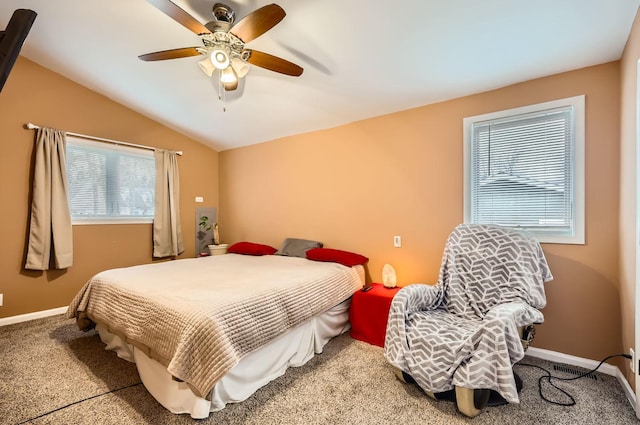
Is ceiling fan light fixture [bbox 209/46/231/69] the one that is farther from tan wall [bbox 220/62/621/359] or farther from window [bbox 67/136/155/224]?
window [bbox 67/136/155/224]

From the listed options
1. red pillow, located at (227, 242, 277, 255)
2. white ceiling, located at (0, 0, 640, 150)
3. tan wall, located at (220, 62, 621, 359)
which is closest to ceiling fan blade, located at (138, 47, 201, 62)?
white ceiling, located at (0, 0, 640, 150)

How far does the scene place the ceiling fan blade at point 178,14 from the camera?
1561mm

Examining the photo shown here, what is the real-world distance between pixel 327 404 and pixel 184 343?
3.00 ft

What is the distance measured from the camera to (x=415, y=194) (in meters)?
2.92

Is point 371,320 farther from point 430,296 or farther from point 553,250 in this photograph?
point 553,250

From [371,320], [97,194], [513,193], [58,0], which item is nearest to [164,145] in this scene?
[97,194]

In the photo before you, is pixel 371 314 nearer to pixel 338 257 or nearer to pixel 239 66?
pixel 338 257

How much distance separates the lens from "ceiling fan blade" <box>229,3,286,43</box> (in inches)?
61.3

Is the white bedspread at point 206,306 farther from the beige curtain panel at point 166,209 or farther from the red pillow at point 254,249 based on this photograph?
the beige curtain panel at point 166,209

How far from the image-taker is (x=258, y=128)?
3896 millimetres

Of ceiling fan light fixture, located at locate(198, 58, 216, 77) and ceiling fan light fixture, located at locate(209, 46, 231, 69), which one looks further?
ceiling fan light fixture, located at locate(198, 58, 216, 77)

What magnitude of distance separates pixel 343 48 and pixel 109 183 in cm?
338

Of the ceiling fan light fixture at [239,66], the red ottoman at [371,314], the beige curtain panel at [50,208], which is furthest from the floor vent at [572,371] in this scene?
the beige curtain panel at [50,208]

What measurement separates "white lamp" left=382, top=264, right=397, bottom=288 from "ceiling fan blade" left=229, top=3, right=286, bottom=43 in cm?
224
